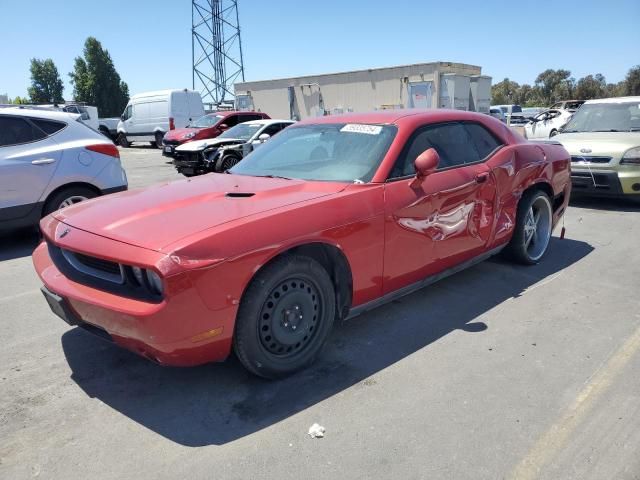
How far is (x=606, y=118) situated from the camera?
8.76m

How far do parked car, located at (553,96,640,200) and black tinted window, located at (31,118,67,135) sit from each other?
7256 mm

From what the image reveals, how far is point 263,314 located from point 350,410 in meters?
0.70

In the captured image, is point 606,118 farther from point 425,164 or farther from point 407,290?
point 407,290

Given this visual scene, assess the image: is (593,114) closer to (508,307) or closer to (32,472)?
(508,307)

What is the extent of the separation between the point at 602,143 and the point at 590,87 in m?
57.7

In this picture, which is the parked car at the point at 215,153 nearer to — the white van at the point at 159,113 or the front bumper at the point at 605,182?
the front bumper at the point at 605,182

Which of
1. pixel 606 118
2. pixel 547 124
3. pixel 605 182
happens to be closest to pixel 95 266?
pixel 605 182

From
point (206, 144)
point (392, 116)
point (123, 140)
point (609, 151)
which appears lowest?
point (609, 151)

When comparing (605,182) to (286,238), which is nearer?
(286,238)

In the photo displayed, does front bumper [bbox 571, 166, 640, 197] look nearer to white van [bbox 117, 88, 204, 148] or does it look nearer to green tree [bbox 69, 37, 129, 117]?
white van [bbox 117, 88, 204, 148]

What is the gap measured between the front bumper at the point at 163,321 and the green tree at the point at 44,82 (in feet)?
190

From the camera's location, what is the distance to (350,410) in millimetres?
2699

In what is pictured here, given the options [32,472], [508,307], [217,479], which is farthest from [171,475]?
[508,307]

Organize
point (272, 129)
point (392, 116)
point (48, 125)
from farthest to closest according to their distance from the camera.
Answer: point (272, 129), point (48, 125), point (392, 116)
